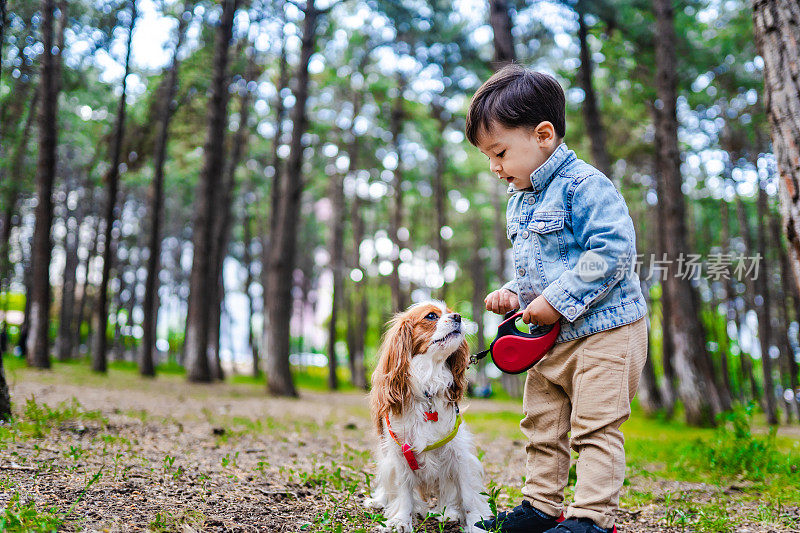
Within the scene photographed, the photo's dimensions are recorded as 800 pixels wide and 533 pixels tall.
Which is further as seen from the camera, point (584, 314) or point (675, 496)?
point (675, 496)

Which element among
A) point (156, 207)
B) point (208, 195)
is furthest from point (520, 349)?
point (156, 207)

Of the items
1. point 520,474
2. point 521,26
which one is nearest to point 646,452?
point 520,474

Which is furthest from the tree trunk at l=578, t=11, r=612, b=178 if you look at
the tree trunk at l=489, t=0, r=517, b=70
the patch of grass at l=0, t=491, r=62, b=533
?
the patch of grass at l=0, t=491, r=62, b=533

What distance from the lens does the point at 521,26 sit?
12648 mm

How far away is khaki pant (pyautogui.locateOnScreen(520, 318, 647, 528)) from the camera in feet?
7.96

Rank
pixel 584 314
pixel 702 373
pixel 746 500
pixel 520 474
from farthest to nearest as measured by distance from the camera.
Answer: pixel 702 373 < pixel 520 474 < pixel 746 500 < pixel 584 314

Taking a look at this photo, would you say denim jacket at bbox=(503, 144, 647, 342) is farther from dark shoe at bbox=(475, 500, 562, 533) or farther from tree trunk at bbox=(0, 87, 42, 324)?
tree trunk at bbox=(0, 87, 42, 324)

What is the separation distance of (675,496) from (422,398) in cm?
231

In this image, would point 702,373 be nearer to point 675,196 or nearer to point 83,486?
point 675,196

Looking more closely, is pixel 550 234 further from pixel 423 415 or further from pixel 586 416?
pixel 423 415

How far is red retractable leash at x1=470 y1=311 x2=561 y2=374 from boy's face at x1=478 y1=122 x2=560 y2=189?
0.76 meters

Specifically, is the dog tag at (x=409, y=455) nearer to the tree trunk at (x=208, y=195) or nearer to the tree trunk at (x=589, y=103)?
the tree trunk at (x=589, y=103)

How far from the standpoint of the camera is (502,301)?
2918 mm

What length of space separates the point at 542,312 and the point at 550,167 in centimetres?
71
